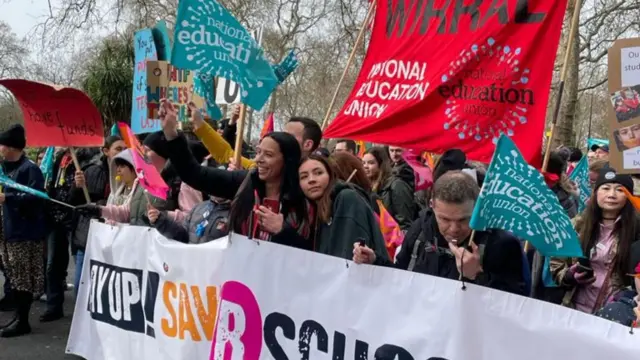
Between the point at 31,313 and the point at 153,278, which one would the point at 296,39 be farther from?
the point at 153,278

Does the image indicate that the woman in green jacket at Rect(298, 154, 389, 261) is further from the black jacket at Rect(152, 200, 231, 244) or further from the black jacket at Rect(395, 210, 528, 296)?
the black jacket at Rect(152, 200, 231, 244)

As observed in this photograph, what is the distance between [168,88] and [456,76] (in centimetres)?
196

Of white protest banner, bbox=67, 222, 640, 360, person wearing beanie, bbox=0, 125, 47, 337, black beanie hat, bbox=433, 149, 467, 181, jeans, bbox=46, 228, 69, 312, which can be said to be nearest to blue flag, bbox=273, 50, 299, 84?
black beanie hat, bbox=433, 149, 467, 181

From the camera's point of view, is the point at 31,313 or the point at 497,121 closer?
the point at 497,121

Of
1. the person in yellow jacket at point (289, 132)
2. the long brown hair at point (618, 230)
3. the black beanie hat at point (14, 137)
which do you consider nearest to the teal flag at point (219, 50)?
the person in yellow jacket at point (289, 132)

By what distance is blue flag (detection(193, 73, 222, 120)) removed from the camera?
5.29 meters

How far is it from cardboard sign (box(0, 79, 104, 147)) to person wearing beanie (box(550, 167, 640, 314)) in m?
3.64

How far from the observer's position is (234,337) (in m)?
3.49

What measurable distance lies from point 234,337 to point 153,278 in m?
0.87

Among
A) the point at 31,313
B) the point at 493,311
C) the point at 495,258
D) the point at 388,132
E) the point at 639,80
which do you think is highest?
the point at 639,80

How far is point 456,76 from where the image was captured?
378 cm

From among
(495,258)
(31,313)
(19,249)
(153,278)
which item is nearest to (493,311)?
(495,258)

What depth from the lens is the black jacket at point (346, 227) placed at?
3.36 meters

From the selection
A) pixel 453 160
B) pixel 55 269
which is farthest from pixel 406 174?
pixel 55 269
